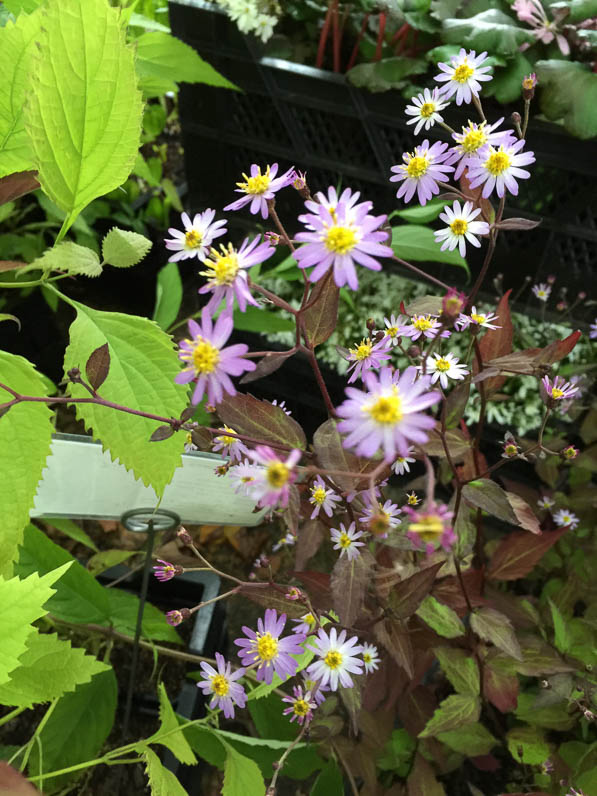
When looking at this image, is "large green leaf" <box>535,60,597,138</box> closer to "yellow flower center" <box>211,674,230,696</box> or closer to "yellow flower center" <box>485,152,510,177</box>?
"yellow flower center" <box>485,152,510,177</box>

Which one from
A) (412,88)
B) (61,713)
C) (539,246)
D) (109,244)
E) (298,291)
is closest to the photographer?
(109,244)

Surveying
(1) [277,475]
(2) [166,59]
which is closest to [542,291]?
(2) [166,59]

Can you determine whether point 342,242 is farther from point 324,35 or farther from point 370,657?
point 324,35

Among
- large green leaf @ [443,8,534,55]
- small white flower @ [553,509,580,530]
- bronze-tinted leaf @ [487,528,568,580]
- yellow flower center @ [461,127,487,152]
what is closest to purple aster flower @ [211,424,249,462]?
yellow flower center @ [461,127,487,152]

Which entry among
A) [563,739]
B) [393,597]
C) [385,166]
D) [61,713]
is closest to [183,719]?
[61,713]

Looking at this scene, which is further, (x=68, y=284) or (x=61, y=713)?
(x=68, y=284)

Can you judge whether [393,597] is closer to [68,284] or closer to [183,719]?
[183,719]

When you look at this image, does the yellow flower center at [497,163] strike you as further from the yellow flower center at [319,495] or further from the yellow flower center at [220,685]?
the yellow flower center at [220,685]
